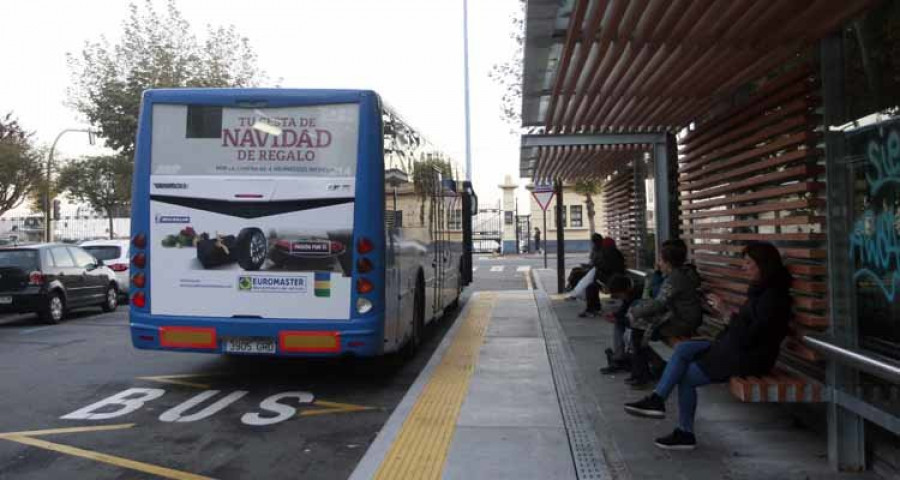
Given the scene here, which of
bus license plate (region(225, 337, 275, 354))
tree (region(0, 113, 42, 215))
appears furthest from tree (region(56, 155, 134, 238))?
bus license plate (region(225, 337, 275, 354))

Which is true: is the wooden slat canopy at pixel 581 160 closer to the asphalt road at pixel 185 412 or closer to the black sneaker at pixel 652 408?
the asphalt road at pixel 185 412

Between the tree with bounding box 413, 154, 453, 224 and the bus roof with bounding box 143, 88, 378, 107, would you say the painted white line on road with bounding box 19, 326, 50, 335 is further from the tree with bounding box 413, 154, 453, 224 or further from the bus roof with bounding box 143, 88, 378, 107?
the bus roof with bounding box 143, 88, 378, 107

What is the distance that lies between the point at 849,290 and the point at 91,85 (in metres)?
29.0

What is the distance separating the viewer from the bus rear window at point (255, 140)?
24.4ft

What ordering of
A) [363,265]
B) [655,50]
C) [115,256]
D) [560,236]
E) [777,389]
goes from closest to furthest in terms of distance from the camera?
[777,389], [655,50], [363,265], [560,236], [115,256]

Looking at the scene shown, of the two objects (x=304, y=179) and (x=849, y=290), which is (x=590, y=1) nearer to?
(x=849, y=290)

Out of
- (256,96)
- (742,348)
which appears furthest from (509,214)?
(742,348)

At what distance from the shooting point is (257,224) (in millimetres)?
7418

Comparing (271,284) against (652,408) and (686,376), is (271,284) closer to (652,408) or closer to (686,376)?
(652,408)

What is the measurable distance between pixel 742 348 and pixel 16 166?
36.8 m

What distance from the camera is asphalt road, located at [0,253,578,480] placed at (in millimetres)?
5469

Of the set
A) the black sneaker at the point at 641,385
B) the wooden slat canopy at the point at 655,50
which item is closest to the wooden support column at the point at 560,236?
the wooden slat canopy at the point at 655,50

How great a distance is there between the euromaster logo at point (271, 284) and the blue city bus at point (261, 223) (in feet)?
0.04

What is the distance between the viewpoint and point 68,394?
7.83 metres
